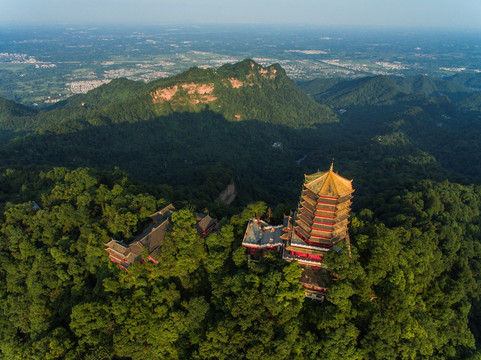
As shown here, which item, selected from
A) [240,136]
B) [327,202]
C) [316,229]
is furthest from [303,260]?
[240,136]

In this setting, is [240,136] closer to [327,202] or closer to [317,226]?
[317,226]

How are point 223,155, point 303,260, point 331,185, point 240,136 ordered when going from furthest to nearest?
point 240,136 < point 223,155 < point 303,260 < point 331,185

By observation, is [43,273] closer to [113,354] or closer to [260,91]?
[113,354]

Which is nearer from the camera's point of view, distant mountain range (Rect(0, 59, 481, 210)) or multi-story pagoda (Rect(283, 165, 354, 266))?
multi-story pagoda (Rect(283, 165, 354, 266))

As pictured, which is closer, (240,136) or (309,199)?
(309,199)

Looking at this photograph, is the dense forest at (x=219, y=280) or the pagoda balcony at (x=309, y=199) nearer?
the dense forest at (x=219, y=280)

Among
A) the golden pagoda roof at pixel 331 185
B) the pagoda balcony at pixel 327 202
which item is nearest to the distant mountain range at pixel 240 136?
the pagoda balcony at pixel 327 202

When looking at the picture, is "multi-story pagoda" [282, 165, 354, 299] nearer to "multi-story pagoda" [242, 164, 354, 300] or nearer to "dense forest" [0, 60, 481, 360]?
"multi-story pagoda" [242, 164, 354, 300]

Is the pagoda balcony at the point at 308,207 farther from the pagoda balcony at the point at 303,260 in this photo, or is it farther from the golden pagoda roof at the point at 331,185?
the pagoda balcony at the point at 303,260

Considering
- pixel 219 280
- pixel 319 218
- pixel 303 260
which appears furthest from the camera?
pixel 219 280

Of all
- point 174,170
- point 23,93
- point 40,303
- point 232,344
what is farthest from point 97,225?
point 23,93

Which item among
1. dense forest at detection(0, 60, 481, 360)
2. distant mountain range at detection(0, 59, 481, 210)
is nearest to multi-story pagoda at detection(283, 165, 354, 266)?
dense forest at detection(0, 60, 481, 360)
